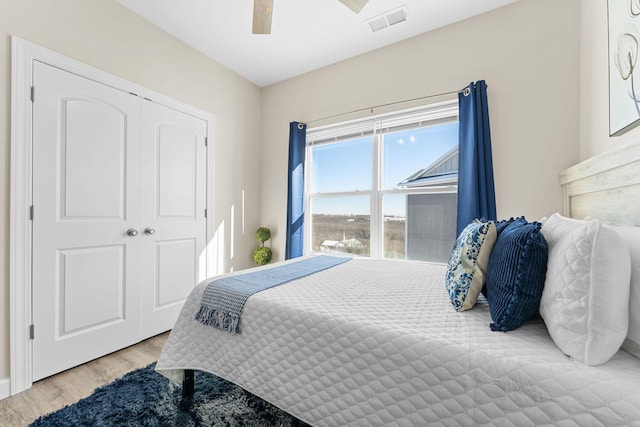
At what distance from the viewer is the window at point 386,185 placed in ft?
8.26

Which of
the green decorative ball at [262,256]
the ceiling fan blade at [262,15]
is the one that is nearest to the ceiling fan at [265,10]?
the ceiling fan blade at [262,15]

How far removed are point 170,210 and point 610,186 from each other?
3057mm

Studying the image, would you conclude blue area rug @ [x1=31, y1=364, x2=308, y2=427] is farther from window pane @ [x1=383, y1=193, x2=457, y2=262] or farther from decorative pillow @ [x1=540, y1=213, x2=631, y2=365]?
window pane @ [x1=383, y1=193, x2=457, y2=262]

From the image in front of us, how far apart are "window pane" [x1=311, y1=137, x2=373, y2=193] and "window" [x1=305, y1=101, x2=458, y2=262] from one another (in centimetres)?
1

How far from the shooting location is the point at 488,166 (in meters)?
2.18

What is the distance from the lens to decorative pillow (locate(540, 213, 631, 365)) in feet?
2.34

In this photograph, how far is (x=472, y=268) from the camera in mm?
1144

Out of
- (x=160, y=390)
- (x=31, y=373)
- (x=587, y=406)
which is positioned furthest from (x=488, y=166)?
(x=31, y=373)

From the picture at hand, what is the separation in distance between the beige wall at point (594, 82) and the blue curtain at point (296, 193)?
2388 mm

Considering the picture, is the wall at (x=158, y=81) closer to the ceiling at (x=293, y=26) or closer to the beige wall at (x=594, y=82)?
the ceiling at (x=293, y=26)

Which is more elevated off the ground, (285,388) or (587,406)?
(587,406)

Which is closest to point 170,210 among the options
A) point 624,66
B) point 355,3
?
point 355,3

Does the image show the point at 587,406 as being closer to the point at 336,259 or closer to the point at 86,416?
the point at 336,259

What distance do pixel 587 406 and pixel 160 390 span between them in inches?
76.5
